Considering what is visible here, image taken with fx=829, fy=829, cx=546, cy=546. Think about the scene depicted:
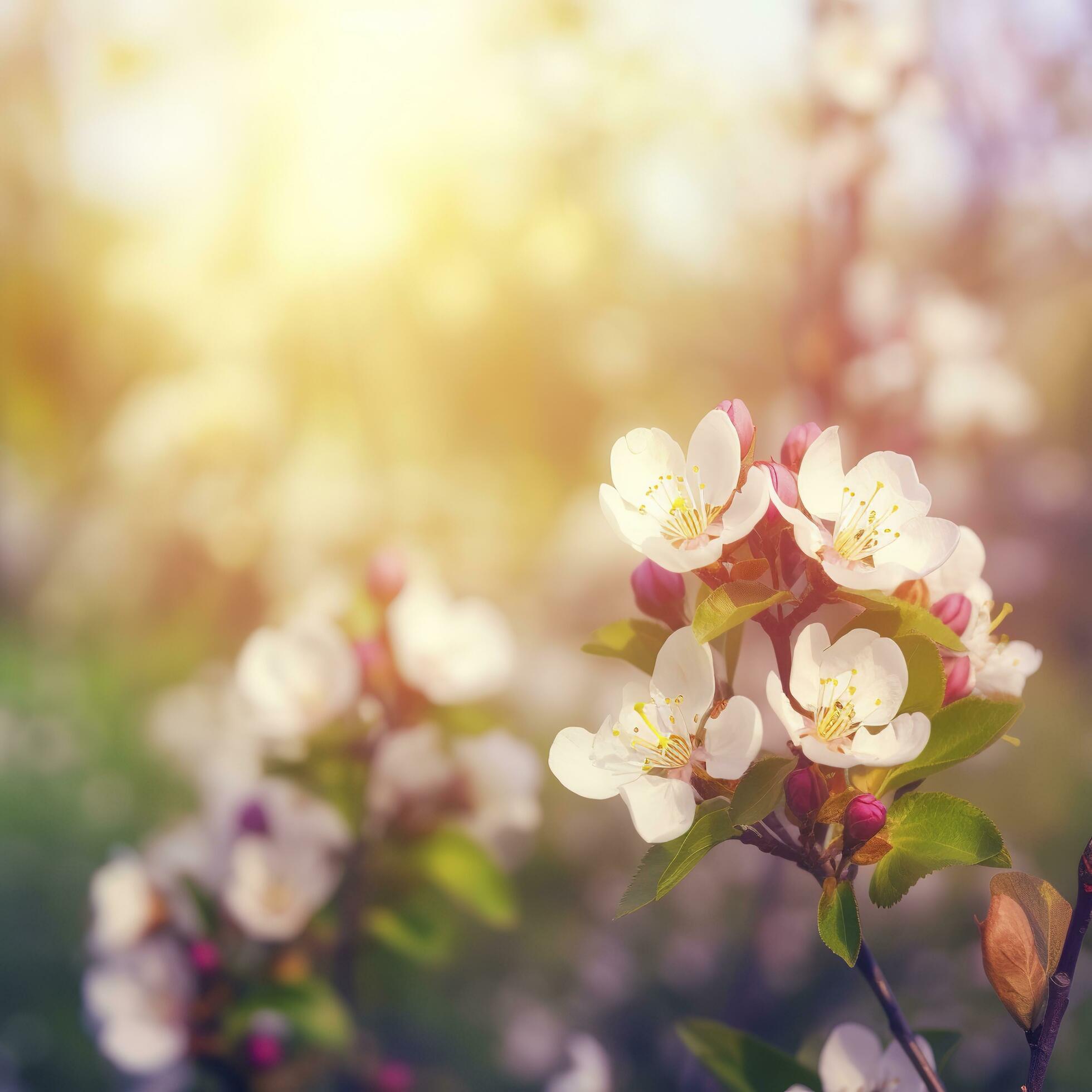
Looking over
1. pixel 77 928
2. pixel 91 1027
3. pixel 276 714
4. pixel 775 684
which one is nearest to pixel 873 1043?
pixel 775 684

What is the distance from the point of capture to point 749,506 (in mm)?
331

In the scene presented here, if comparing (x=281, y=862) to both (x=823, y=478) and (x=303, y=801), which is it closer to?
(x=303, y=801)

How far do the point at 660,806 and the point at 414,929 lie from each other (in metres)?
0.46

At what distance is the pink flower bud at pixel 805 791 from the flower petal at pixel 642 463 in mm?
137

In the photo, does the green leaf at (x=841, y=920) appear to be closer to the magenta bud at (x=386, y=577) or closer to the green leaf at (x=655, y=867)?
the green leaf at (x=655, y=867)

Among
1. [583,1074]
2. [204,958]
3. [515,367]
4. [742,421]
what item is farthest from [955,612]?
[515,367]

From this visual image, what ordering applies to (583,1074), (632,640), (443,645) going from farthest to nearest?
(443,645) < (583,1074) < (632,640)

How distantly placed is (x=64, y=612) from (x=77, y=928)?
1298 mm

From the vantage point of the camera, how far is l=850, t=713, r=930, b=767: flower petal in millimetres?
323

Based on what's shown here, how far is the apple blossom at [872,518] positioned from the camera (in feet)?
1.12

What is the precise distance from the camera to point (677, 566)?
333mm

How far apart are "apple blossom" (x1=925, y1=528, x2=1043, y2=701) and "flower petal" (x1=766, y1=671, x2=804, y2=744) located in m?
0.11

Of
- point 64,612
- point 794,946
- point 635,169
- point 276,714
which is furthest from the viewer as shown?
point 64,612

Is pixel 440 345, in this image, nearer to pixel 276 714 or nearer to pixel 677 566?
pixel 276 714
